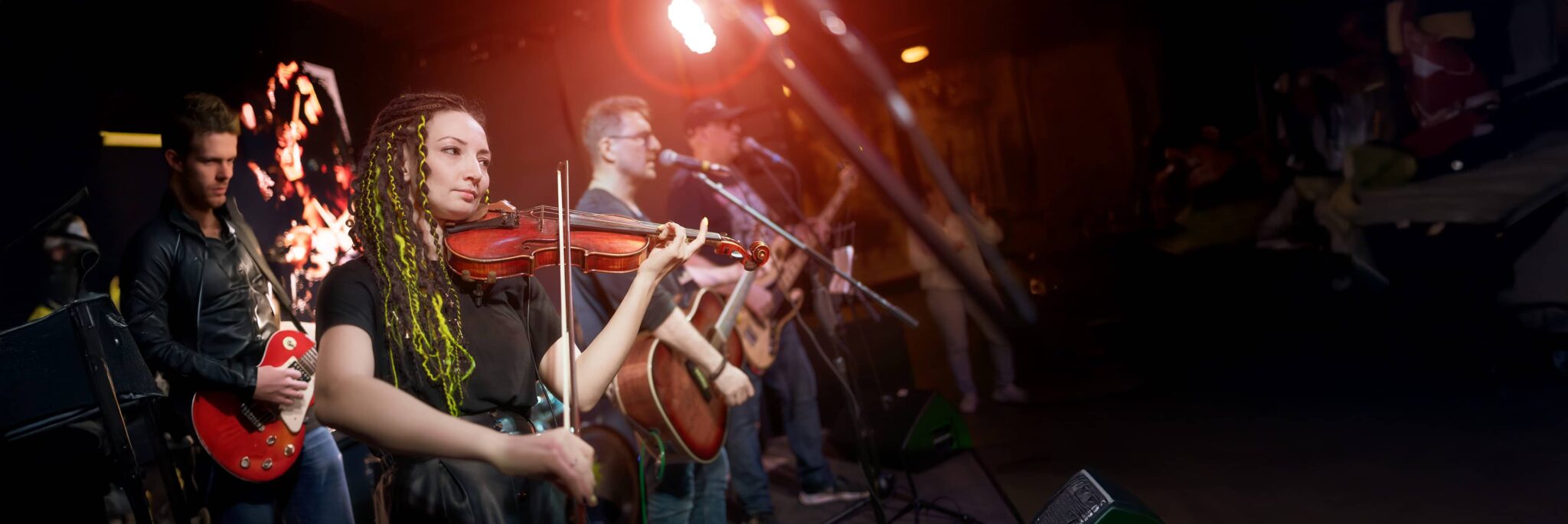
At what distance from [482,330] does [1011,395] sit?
4.00 m

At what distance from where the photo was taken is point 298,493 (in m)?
2.25

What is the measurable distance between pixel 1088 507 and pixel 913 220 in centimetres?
305

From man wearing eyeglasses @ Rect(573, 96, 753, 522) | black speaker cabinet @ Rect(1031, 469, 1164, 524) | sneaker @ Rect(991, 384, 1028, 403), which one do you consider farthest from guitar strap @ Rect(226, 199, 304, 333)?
sneaker @ Rect(991, 384, 1028, 403)

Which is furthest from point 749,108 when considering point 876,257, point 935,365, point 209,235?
point 209,235

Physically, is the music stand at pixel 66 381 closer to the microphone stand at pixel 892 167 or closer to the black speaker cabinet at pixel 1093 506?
the black speaker cabinet at pixel 1093 506

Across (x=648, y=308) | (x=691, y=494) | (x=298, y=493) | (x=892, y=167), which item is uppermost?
(x=892, y=167)

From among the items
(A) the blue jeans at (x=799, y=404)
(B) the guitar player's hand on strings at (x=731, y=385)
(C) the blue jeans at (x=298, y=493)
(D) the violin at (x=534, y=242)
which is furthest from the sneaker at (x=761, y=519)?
(D) the violin at (x=534, y=242)

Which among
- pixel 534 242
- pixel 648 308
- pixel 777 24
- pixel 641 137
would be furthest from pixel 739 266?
pixel 534 242

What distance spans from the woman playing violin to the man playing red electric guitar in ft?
3.15

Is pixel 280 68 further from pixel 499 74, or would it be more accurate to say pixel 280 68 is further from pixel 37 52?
pixel 499 74

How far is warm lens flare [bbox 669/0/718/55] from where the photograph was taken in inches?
164

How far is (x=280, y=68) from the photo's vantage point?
106 inches

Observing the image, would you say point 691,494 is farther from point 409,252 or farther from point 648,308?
point 409,252

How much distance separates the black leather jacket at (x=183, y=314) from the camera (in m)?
2.08
